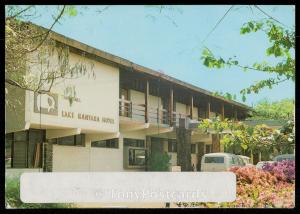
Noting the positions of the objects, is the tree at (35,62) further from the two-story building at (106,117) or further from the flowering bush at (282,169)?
the flowering bush at (282,169)

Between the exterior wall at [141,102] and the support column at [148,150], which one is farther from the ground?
the exterior wall at [141,102]

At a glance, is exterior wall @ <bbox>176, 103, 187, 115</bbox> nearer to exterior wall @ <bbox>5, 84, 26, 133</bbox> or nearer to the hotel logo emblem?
the hotel logo emblem

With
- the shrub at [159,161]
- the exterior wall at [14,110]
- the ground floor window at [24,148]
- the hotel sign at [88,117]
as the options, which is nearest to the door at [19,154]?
the ground floor window at [24,148]

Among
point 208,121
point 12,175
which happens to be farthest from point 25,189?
point 208,121

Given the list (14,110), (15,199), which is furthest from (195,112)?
(15,199)

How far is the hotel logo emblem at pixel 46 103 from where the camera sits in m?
9.42

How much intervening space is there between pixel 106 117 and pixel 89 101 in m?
0.40

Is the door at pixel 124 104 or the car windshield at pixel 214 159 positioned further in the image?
the door at pixel 124 104

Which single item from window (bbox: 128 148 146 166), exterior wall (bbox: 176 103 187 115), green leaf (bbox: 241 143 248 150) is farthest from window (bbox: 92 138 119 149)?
green leaf (bbox: 241 143 248 150)

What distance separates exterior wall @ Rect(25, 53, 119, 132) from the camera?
9.45 meters

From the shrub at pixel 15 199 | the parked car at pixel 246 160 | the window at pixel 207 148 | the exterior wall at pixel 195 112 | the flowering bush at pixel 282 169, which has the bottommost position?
the shrub at pixel 15 199

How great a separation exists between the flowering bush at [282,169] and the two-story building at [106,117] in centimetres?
101

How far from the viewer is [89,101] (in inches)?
377

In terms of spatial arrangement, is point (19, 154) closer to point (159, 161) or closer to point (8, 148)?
point (8, 148)
